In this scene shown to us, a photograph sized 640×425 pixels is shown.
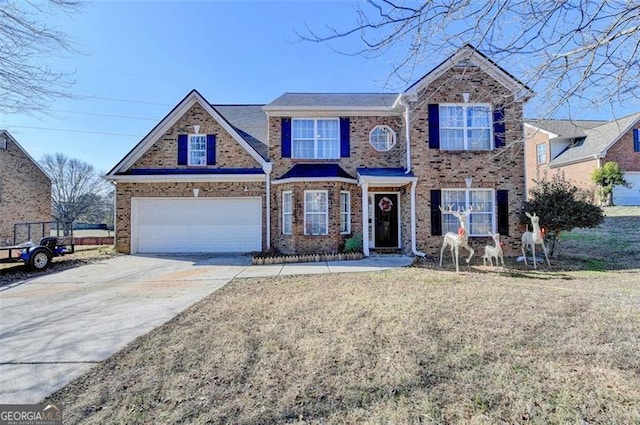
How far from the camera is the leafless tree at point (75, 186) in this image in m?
36.0

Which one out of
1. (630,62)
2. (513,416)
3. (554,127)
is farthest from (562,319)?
(554,127)

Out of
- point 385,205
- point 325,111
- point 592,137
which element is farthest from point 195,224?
point 592,137

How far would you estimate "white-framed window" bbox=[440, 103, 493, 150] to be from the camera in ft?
39.9

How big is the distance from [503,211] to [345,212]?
5946 mm

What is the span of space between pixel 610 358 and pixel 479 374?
163 centimetres

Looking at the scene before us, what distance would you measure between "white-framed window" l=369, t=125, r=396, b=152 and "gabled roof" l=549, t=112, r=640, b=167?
1598 centimetres

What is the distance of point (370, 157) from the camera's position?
13.7 meters

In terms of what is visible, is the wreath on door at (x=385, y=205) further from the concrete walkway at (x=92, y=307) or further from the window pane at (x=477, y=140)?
the window pane at (x=477, y=140)

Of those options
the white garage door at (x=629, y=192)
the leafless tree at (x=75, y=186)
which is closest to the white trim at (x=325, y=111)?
the white garage door at (x=629, y=192)

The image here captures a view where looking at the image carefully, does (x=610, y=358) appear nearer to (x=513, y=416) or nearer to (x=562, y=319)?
(x=562, y=319)

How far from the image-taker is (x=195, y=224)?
45.5ft

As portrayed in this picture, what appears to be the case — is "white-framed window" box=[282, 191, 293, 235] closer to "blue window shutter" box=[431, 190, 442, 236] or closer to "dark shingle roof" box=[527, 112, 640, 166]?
"blue window shutter" box=[431, 190, 442, 236]

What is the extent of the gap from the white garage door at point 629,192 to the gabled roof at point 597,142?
247 centimetres

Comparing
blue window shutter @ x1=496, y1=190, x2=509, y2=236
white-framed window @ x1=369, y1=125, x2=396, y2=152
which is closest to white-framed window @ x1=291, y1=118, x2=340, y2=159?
white-framed window @ x1=369, y1=125, x2=396, y2=152
